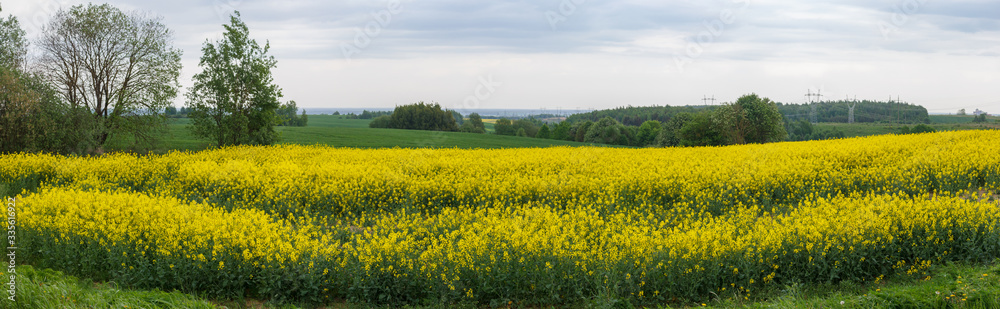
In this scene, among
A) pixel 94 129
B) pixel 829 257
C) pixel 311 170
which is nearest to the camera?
pixel 829 257

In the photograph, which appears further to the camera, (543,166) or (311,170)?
(543,166)

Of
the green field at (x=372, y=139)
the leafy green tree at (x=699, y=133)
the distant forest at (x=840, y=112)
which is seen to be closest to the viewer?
the green field at (x=372, y=139)

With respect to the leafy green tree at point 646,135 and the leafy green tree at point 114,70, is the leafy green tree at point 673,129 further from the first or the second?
the leafy green tree at point 114,70

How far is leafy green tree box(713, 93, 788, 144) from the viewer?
52281 mm

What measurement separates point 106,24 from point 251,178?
67.5 feet

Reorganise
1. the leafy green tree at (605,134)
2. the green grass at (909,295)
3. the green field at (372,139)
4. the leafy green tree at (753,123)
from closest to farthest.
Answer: the green grass at (909,295) → the green field at (372,139) → the leafy green tree at (753,123) → the leafy green tree at (605,134)

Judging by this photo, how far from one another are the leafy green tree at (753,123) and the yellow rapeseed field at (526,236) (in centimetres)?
3997

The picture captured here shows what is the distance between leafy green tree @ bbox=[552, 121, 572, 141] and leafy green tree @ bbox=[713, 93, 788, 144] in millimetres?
24473

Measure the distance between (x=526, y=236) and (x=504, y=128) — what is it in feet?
215

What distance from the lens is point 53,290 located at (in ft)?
20.8

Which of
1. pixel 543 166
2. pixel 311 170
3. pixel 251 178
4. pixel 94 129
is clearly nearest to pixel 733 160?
pixel 543 166

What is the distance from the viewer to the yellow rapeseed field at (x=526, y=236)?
7066mm

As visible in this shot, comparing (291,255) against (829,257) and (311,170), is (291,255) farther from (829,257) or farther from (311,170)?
(311,170)

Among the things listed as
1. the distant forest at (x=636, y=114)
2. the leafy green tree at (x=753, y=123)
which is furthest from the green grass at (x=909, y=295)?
the distant forest at (x=636, y=114)
